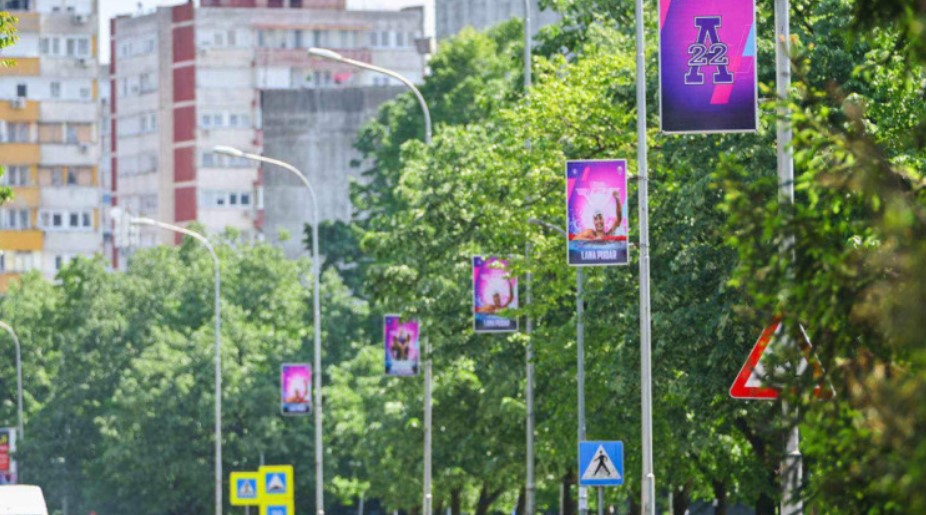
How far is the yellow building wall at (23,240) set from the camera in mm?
143250

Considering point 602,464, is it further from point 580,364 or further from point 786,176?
point 786,176

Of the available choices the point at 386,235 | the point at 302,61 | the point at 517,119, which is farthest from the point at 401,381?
the point at 302,61

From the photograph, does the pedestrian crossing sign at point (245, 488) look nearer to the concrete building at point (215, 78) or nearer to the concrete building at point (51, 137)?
the concrete building at point (51, 137)

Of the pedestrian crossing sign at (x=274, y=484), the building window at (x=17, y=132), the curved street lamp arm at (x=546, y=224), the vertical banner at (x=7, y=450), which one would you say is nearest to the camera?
the curved street lamp arm at (x=546, y=224)

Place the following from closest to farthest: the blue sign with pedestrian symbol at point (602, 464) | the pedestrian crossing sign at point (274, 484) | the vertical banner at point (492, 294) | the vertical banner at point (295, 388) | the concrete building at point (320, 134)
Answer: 1. the blue sign with pedestrian symbol at point (602, 464)
2. the vertical banner at point (492, 294)
3. the pedestrian crossing sign at point (274, 484)
4. the vertical banner at point (295, 388)
5. the concrete building at point (320, 134)

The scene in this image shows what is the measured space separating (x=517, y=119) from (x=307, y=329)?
43024 millimetres

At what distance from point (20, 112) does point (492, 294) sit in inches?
4009

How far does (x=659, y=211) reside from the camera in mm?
37750

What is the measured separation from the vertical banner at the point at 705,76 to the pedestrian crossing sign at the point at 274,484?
90.9ft

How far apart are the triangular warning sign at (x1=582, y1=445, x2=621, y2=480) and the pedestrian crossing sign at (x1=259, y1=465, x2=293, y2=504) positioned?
1716 cm

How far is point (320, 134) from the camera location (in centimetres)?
13138

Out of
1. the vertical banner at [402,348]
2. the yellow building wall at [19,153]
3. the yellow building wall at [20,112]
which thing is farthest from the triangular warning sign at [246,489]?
the yellow building wall at [20,112]

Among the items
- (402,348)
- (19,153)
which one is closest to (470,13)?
(19,153)

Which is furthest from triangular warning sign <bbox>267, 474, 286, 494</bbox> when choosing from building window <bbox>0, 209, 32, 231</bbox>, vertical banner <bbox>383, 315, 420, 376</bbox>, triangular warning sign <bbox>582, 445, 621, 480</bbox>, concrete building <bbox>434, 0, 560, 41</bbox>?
building window <bbox>0, 209, 32, 231</bbox>
